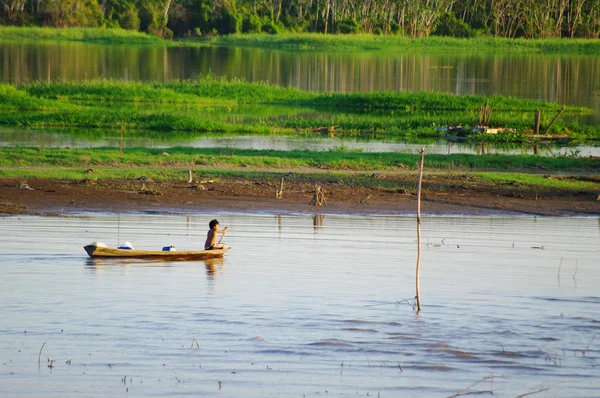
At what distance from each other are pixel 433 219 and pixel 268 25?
94296 millimetres

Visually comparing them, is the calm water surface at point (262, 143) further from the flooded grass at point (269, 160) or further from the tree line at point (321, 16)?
the tree line at point (321, 16)

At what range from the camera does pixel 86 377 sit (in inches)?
446

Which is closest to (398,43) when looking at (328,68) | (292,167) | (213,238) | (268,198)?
(328,68)

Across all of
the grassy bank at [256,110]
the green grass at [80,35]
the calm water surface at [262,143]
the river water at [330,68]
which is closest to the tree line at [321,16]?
the green grass at [80,35]

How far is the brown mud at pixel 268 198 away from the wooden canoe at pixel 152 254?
4.61m

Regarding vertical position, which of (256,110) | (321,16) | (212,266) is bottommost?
(212,266)

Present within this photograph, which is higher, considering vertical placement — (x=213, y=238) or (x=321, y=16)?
(x=321, y=16)

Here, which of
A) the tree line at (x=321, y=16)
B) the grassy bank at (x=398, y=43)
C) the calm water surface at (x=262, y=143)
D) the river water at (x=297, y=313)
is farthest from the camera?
the tree line at (x=321, y=16)

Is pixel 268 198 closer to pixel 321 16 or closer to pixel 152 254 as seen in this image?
pixel 152 254

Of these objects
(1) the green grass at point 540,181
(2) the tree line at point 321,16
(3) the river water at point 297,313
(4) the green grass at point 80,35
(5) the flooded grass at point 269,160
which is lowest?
(3) the river water at point 297,313

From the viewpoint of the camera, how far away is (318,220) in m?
21.5

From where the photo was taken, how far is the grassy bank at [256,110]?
37.1m

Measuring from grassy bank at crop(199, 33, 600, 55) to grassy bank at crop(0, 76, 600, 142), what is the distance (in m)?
51.9

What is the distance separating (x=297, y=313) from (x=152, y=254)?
364cm
